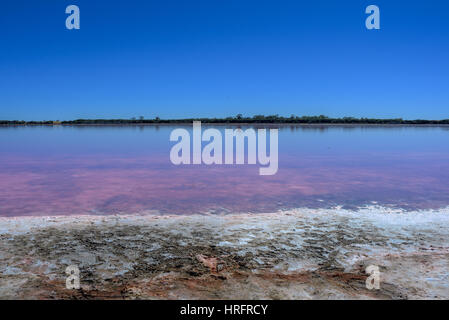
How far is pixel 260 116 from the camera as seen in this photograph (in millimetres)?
95125

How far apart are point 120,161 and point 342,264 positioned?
1035 cm

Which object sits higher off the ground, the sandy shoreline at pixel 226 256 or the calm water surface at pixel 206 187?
the calm water surface at pixel 206 187

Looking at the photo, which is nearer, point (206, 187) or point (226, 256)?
point (226, 256)

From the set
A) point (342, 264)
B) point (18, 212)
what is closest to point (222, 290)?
point (342, 264)

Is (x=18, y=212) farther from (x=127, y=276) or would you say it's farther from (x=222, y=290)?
(x=222, y=290)

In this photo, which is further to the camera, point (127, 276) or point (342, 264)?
point (342, 264)

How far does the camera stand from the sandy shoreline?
293cm

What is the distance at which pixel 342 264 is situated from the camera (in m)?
3.50

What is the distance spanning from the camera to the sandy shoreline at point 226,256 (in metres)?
2.93

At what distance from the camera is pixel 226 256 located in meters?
3.64

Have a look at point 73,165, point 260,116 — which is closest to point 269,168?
point 73,165

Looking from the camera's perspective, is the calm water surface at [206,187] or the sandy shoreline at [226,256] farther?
the calm water surface at [206,187]
